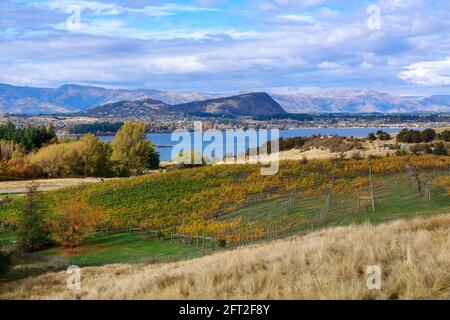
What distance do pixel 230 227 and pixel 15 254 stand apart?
14.7 metres

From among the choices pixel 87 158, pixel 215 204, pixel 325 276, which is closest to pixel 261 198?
Answer: pixel 215 204

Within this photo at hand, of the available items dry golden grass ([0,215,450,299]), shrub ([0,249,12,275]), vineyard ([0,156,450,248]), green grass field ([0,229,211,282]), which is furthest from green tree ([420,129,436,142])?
dry golden grass ([0,215,450,299])

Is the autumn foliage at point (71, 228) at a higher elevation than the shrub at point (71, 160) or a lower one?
lower

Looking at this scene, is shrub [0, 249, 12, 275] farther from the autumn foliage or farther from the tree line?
the tree line

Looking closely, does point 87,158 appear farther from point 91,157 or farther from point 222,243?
point 222,243

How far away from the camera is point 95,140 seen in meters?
94.0

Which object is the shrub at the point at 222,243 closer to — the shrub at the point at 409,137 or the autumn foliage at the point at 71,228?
the autumn foliage at the point at 71,228

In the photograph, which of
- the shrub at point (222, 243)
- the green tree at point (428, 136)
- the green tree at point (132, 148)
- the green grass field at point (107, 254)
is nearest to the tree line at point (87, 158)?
the green tree at point (132, 148)

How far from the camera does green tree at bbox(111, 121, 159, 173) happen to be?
3792 inches

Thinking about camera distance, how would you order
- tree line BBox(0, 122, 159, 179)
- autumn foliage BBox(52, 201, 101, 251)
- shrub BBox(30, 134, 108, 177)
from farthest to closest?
tree line BBox(0, 122, 159, 179)
shrub BBox(30, 134, 108, 177)
autumn foliage BBox(52, 201, 101, 251)

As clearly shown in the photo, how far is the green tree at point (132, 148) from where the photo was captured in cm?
9631

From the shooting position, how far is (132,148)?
9694cm
